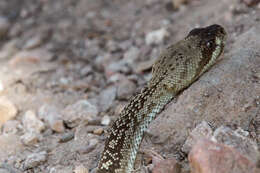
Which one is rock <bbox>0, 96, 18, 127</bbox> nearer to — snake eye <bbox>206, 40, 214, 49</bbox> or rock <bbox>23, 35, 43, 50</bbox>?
rock <bbox>23, 35, 43, 50</bbox>

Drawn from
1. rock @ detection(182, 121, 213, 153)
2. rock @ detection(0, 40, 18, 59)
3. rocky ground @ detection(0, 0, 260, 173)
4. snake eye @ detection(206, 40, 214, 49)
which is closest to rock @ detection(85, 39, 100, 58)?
rocky ground @ detection(0, 0, 260, 173)

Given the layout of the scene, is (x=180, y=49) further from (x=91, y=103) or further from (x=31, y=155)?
(x=31, y=155)

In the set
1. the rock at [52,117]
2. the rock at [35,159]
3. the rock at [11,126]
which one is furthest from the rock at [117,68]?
the rock at [35,159]

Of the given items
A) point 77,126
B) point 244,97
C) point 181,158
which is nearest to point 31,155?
point 77,126

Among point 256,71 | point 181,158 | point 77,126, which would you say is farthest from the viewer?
point 77,126

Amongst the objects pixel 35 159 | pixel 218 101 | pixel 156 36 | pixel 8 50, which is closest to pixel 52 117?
pixel 35 159

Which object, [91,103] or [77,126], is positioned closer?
[77,126]
